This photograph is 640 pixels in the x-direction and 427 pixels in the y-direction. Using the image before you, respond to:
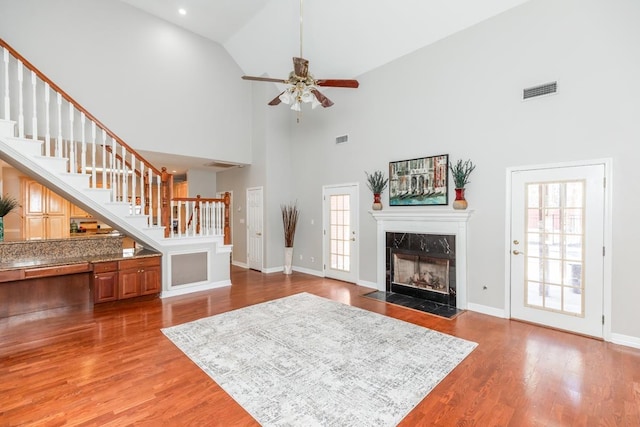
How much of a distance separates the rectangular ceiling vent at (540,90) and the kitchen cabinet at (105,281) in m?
6.43

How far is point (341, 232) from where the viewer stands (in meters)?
6.38

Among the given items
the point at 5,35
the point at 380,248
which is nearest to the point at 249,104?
the point at 5,35

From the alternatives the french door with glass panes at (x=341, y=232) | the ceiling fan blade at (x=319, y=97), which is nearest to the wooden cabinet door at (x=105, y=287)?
the french door with glass panes at (x=341, y=232)

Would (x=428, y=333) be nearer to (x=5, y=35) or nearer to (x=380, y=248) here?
(x=380, y=248)

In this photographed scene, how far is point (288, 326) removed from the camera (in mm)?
3799

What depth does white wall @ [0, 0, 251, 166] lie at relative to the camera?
15.9ft

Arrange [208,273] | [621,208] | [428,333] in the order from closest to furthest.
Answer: [621,208] → [428,333] → [208,273]

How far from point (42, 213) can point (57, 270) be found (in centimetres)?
430

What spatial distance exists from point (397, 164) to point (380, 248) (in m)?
1.59

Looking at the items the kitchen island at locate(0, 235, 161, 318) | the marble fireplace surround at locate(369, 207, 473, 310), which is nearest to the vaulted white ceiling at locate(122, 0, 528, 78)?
the marble fireplace surround at locate(369, 207, 473, 310)

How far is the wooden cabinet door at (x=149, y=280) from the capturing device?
480 centimetres

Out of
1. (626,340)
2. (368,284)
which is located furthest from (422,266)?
(626,340)

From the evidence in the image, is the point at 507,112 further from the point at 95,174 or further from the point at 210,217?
the point at 95,174

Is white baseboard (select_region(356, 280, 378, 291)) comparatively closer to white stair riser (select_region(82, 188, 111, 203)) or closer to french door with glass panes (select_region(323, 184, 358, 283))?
french door with glass panes (select_region(323, 184, 358, 283))
